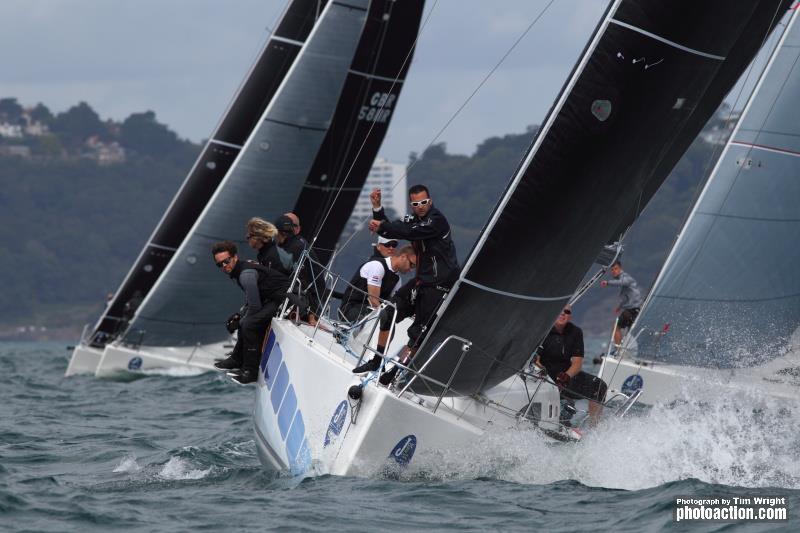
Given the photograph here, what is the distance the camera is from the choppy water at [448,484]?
18.2 feet

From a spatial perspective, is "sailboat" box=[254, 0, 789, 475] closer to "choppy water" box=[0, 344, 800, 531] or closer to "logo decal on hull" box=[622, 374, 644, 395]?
"choppy water" box=[0, 344, 800, 531]

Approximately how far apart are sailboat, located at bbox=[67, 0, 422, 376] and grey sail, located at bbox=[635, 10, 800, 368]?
416 cm

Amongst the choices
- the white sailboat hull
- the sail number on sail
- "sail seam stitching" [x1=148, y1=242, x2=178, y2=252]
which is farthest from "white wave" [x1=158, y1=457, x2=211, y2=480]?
"sail seam stitching" [x1=148, y1=242, x2=178, y2=252]

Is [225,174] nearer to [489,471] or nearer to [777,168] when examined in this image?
[777,168]

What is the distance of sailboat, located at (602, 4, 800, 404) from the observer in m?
10.6

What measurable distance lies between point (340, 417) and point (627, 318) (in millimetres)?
6718

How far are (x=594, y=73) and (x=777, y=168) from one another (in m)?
5.34

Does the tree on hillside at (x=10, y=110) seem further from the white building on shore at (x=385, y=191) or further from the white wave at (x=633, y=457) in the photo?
the white wave at (x=633, y=457)

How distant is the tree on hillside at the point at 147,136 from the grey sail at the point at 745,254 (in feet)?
381

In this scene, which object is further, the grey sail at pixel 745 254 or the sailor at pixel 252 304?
the grey sail at pixel 745 254

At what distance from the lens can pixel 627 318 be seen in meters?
12.6

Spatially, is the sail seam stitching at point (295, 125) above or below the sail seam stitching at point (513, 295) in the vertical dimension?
above

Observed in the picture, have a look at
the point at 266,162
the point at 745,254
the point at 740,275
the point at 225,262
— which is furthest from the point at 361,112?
the point at 225,262

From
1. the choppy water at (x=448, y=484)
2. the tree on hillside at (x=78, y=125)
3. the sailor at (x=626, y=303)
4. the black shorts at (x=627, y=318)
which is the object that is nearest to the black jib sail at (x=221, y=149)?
the sailor at (x=626, y=303)
